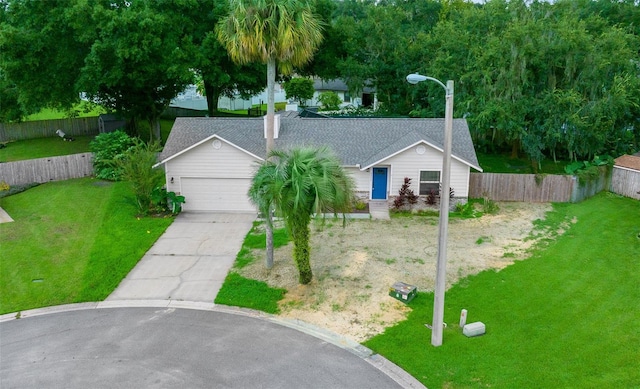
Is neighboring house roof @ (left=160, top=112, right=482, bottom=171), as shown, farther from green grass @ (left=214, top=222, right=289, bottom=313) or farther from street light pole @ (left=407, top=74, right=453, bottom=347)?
street light pole @ (left=407, top=74, right=453, bottom=347)

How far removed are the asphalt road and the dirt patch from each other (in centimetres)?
129

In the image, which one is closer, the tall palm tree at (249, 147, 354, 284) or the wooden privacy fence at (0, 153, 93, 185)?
the tall palm tree at (249, 147, 354, 284)

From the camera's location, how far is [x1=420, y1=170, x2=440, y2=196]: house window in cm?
2262

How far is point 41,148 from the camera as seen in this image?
3366cm

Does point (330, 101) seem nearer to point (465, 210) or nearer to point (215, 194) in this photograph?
point (215, 194)

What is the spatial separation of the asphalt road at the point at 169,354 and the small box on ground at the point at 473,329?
2.57 metres

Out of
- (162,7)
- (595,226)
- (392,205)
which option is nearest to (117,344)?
(392,205)

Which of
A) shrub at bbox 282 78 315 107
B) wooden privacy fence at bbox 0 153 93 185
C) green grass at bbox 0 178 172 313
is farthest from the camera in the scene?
shrub at bbox 282 78 315 107

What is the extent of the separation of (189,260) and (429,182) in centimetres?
1133

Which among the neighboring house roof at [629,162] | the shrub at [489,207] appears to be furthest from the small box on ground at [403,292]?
the neighboring house roof at [629,162]

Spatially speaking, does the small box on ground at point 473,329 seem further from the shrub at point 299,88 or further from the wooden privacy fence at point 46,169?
the shrub at point 299,88

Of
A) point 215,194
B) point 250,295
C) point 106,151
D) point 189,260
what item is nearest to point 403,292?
point 250,295

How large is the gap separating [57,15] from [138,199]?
11991 millimetres

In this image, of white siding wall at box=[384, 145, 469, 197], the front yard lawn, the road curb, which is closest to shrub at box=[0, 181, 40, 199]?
the road curb
